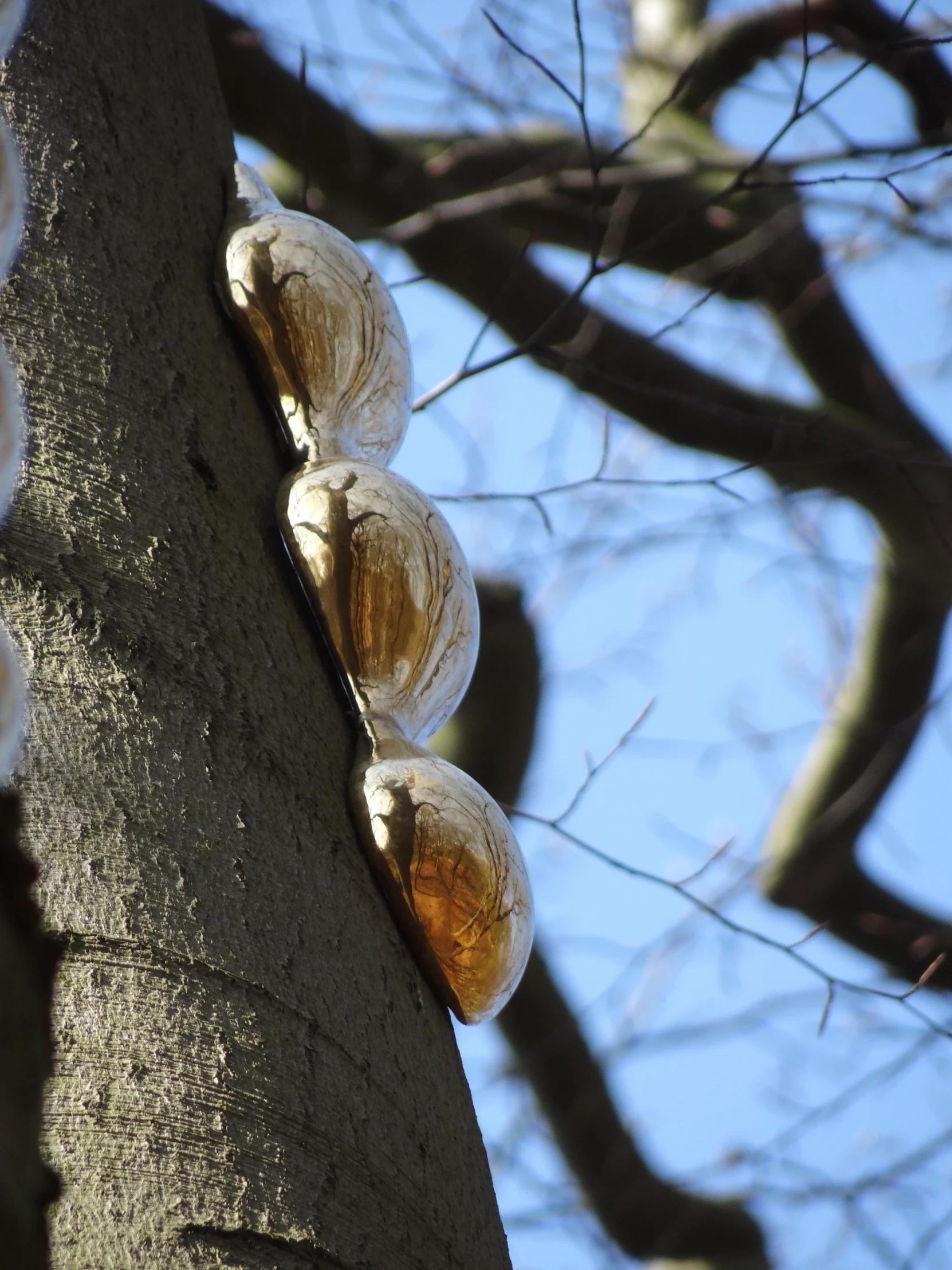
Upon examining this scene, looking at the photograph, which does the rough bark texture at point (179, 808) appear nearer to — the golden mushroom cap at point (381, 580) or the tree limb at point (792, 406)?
the golden mushroom cap at point (381, 580)

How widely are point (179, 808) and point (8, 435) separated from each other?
11cm

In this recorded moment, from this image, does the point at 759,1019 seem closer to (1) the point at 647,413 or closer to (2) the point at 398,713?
(1) the point at 647,413

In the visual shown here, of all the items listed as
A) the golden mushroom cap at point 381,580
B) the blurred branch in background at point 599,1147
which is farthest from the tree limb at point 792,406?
the golden mushroom cap at point 381,580

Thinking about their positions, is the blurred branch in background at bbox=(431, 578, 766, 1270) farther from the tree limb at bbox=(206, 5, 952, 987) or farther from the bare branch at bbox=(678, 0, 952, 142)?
the bare branch at bbox=(678, 0, 952, 142)

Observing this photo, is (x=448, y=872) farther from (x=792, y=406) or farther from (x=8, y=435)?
(x=792, y=406)

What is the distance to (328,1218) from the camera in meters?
0.30

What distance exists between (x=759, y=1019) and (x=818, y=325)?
Result: 3.16ft

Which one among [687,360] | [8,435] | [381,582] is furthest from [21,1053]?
[687,360]

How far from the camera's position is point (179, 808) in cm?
34

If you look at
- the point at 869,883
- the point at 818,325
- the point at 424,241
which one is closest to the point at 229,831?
the point at 424,241

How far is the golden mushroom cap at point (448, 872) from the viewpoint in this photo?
1.35 feet

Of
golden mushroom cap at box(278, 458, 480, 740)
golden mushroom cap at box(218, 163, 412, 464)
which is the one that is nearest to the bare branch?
golden mushroom cap at box(218, 163, 412, 464)

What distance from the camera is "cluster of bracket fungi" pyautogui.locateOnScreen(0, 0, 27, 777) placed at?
248 millimetres

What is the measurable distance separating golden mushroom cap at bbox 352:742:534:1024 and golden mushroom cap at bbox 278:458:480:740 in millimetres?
35
